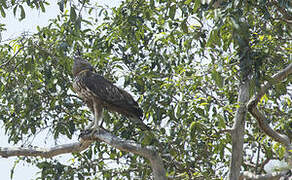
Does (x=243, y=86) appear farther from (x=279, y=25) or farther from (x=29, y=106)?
(x=29, y=106)

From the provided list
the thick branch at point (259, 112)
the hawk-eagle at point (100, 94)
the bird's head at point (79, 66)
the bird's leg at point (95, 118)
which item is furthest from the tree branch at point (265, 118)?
the bird's head at point (79, 66)

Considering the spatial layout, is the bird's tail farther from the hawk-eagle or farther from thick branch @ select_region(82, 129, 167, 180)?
thick branch @ select_region(82, 129, 167, 180)

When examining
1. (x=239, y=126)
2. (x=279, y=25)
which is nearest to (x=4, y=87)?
(x=239, y=126)

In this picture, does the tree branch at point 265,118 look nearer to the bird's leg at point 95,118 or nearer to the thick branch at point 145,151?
the thick branch at point 145,151

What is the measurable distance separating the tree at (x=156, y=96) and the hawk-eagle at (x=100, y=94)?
0.12m

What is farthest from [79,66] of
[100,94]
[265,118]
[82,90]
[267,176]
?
[267,176]

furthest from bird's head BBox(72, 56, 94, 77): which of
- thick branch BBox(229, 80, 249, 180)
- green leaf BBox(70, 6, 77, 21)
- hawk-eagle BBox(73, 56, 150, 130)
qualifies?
thick branch BBox(229, 80, 249, 180)

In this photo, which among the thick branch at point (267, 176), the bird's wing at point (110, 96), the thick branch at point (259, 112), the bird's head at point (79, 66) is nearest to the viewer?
the thick branch at point (259, 112)

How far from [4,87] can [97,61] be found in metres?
1.09

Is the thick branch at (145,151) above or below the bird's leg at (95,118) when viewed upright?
below

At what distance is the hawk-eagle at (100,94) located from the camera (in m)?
4.84

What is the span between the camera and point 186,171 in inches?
203

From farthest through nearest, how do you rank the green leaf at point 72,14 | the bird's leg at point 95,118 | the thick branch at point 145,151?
the bird's leg at point 95,118, the thick branch at point 145,151, the green leaf at point 72,14

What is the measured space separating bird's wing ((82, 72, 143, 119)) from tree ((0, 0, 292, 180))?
158 mm
